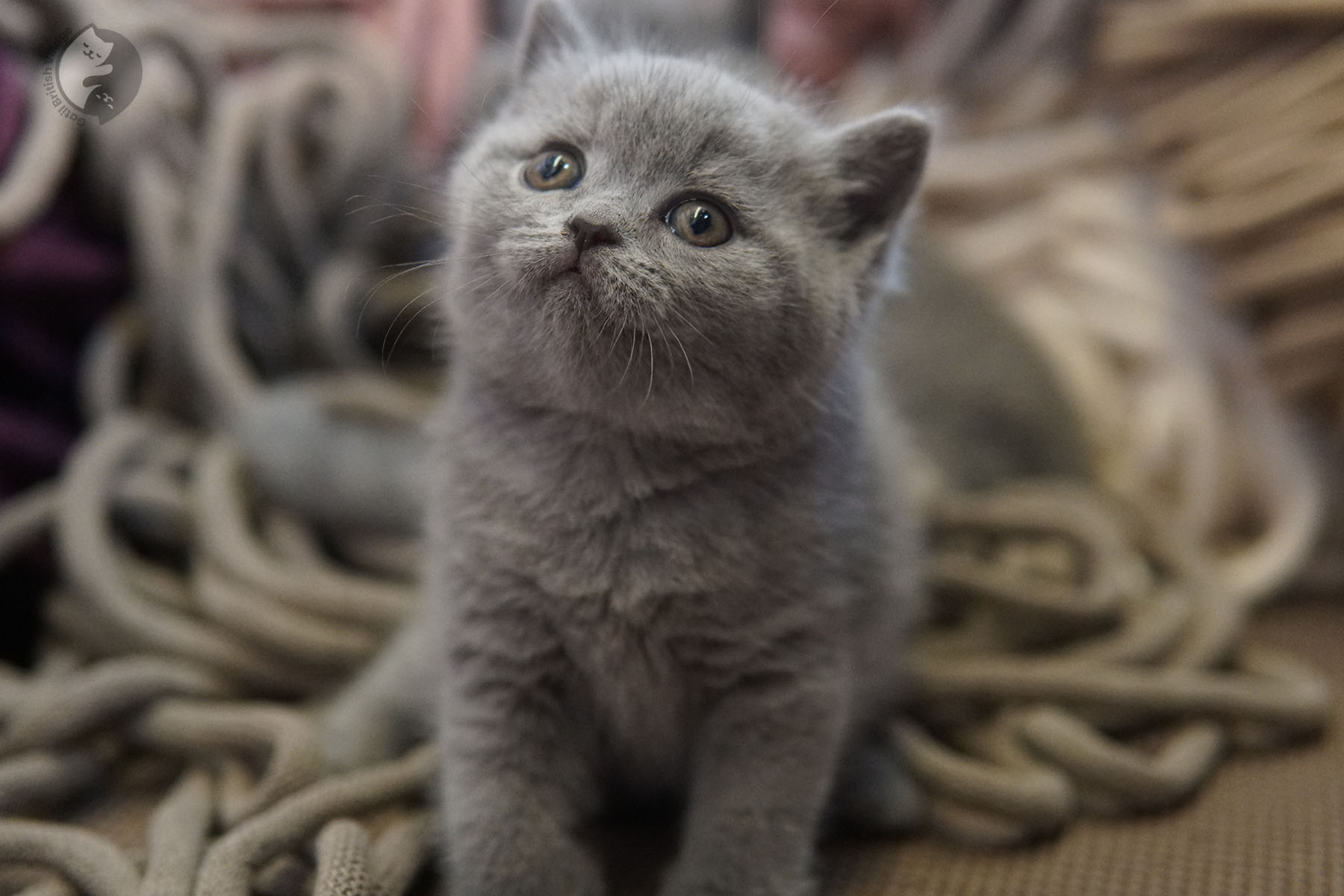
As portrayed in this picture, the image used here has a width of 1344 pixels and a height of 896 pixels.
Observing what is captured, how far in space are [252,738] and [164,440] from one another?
0.41 meters

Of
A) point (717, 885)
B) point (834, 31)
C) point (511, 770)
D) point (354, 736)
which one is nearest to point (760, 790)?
point (717, 885)

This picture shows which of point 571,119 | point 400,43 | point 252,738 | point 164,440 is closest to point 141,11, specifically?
point 400,43

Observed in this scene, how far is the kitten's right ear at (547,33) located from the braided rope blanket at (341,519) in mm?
157

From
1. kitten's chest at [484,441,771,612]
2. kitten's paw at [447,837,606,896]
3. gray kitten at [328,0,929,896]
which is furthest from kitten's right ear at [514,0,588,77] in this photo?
kitten's paw at [447,837,606,896]

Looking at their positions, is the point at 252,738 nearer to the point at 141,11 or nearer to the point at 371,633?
the point at 371,633

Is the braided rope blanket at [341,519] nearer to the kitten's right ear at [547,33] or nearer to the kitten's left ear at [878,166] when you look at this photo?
the kitten's right ear at [547,33]

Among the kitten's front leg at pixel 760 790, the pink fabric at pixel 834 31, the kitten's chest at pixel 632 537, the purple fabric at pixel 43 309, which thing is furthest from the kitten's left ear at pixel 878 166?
the purple fabric at pixel 43 309

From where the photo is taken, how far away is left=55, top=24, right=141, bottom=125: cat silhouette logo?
876 mm

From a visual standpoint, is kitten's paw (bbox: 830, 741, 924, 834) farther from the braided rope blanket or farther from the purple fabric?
the purple fabric

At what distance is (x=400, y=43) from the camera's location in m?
1.23

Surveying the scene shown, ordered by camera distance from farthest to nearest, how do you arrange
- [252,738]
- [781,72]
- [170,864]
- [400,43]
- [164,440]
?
[400,43] → [164,440] → [781,72] → [252,738] → [170,864]

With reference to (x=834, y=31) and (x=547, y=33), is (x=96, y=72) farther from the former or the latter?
(x=834, y=31)

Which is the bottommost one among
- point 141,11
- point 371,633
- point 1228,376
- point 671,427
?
point 371,633

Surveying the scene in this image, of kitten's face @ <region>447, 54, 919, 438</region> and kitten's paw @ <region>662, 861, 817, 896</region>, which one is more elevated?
kitten's face @ <region>447, 54, 919, 438</region>
